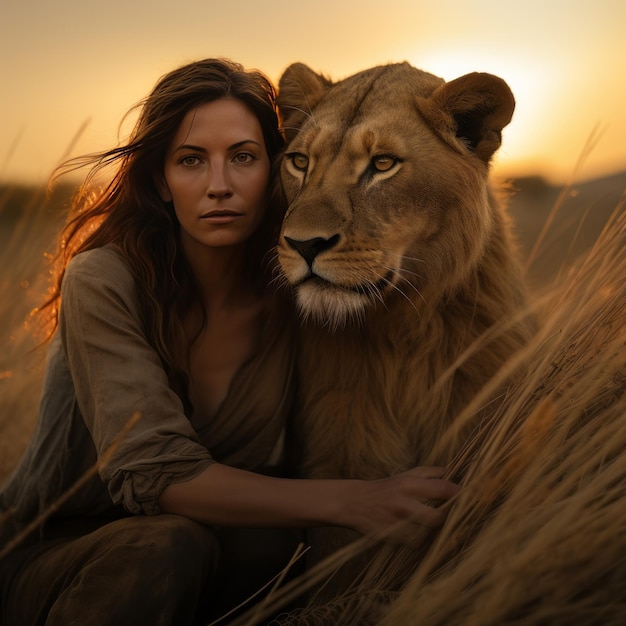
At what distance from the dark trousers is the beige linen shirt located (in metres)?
0.12

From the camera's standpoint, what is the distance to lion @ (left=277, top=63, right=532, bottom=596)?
2943 mm

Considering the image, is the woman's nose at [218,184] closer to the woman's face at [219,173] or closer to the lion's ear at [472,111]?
the woman's face at [219,173]

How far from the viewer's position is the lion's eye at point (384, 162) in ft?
10.0

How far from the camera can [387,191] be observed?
2998 millimetres

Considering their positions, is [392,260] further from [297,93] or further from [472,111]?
[297,93]

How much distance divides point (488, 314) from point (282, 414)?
3.06 ft

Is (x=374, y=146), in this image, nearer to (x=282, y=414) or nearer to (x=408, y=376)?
(x=408, y=376)

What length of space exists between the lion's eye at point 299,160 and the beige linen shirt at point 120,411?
60 centimetres

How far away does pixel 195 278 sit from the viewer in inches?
135

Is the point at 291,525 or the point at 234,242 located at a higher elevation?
the point at 234,242

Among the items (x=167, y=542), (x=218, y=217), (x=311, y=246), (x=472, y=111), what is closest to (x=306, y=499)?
(x=167, y=542)

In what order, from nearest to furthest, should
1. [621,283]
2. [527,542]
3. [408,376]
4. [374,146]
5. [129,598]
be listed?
[527,542] < [129,598] < [621,283] < [374,146] < [408,376]

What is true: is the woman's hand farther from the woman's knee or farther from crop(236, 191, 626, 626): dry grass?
the woman's knee

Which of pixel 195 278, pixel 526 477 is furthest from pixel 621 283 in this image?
pixel 195 278
